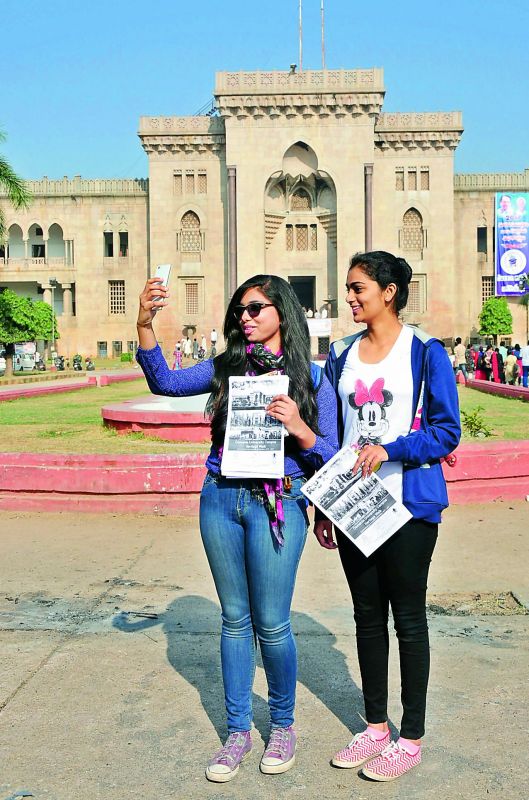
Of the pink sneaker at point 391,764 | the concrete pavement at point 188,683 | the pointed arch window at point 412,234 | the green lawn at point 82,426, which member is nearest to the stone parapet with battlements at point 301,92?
the pointed arch window at point 412,234

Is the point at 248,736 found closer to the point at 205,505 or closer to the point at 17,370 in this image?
the point at 205,505

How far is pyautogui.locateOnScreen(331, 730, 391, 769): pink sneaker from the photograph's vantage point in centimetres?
315

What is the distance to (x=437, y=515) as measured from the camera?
3295 mm

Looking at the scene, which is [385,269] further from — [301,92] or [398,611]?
[301,92]

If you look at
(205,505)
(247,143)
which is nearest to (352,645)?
(205,505)

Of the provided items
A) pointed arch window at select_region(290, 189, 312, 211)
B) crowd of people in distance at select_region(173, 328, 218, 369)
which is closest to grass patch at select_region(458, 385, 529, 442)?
crowd of people in distance at select_region(173, 328, 218, 369)

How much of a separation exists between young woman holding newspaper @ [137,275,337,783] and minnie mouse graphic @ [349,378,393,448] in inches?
4.5

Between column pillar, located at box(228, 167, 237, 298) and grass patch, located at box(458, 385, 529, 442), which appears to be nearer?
grass patch, located at box(458, 385, 529, 442)

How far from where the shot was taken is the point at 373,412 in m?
3.31

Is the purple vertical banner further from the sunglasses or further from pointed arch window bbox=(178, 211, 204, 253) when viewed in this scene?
the sunglasses

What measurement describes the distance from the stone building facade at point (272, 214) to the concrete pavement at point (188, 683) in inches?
1597

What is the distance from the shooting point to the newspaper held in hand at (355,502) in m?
3.19

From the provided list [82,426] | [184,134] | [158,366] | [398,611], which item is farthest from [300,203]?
[398,611]

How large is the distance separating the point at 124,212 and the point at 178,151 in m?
5.74
